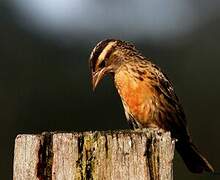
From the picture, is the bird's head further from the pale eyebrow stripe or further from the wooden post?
the wooden post

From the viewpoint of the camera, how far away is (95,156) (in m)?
5.25

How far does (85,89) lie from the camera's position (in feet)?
102

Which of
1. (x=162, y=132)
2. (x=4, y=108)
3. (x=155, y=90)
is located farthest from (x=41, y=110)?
(x=162, y=132)

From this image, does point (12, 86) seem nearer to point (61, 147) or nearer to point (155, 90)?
point (155, 90)

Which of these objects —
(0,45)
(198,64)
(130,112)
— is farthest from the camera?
(0,45)

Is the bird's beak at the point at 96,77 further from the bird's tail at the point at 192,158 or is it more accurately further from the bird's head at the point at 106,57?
the bird's tail at the point at 192,158

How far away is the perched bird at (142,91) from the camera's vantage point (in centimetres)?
869

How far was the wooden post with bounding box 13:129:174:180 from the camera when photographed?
5.20m

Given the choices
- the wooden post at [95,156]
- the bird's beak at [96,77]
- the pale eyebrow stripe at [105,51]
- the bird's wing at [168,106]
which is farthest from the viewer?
the bird's wing at [168,106]

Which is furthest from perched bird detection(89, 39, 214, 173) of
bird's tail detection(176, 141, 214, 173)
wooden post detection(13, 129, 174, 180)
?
wooden post detection(13, 129, 174, 180)

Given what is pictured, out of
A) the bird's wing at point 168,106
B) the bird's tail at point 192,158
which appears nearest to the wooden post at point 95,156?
the bird's tail at point 192,158

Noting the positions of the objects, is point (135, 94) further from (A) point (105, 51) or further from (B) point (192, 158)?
(B) point (192, 158)

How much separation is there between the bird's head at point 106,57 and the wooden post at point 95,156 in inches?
121

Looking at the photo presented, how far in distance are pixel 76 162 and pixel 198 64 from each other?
92.1ft
